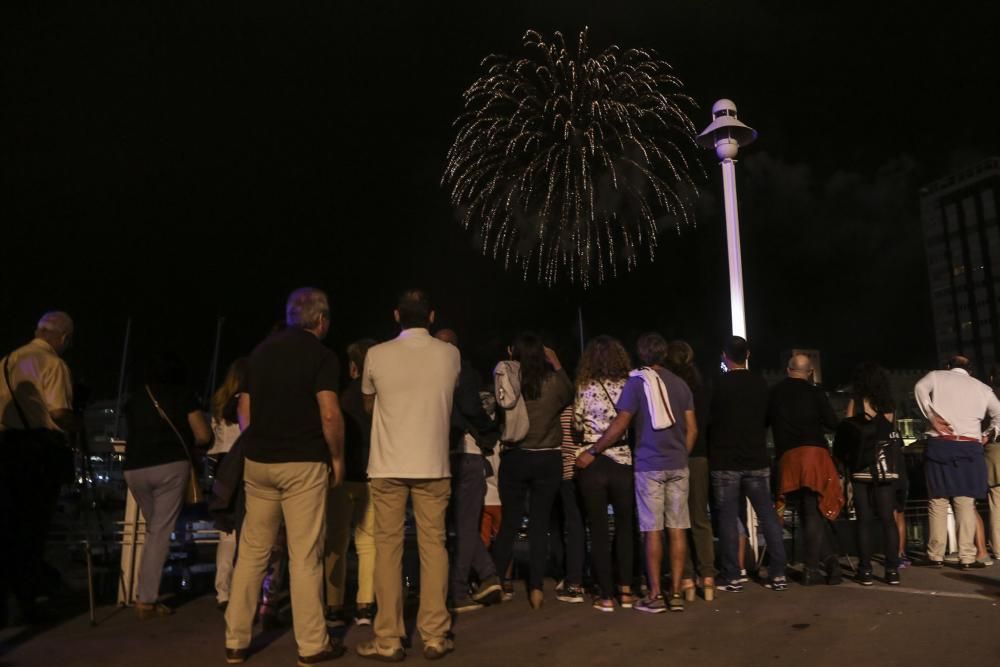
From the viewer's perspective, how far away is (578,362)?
627cm

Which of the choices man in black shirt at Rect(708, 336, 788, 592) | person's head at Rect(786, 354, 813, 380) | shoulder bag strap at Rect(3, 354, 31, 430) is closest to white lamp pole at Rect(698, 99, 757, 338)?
person's head at Rect(786, 354, 813, 380)

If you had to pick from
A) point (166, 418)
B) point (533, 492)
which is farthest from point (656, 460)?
point (166, 418)

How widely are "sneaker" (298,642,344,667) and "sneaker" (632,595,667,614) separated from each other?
7.33 ft

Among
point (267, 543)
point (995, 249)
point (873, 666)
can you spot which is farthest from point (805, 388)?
point (995, 249)

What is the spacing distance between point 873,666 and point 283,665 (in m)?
3.17

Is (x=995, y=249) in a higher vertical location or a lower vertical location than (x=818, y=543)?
higher

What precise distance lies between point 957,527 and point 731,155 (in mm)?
4335

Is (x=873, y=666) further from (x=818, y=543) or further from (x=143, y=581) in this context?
→ (x=143, y=581)

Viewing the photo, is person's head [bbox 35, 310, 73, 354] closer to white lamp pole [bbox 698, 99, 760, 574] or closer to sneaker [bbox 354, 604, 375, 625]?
sneaker [bbox 354, 604, 375, 625]

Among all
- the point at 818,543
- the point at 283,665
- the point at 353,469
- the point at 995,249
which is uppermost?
the point at 995,249

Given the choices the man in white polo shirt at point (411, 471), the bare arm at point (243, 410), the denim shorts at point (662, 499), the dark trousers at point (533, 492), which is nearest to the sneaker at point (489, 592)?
the dark trousers at point (533, 492)

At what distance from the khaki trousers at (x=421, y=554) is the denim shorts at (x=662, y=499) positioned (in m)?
1.84

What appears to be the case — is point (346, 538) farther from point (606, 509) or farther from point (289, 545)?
point (606, 509)

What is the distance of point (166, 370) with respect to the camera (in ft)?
19.4
